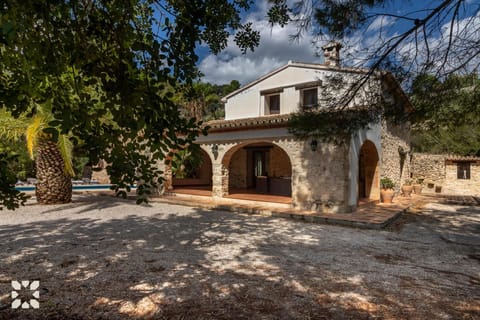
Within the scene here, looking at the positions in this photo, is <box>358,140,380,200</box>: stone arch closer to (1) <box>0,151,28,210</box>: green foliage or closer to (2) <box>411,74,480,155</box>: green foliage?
(2) <box>411,74,480,155</box>: green foliage

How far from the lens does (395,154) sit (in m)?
14.7

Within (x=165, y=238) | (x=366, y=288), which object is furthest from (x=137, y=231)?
(x=366, y=288)

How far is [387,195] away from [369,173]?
1.38m

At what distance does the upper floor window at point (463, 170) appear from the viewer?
60.5ft

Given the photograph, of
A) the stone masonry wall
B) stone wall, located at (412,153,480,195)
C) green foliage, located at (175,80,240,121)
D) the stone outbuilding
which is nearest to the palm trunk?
the stone outbuilding

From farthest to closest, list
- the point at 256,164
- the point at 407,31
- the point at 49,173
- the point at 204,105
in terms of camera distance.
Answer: the point at 204,105, the point at 256,164, the point at 49,173, the point at 407,31

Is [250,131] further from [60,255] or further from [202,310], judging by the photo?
[202,310]

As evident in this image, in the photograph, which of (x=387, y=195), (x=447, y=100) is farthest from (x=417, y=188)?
(x=447, y=100)

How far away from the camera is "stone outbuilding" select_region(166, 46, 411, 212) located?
913 centimetres

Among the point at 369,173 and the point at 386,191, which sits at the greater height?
the point at 369,173

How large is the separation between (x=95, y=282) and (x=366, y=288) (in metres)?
3.68

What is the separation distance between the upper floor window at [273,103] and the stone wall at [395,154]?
5269mm

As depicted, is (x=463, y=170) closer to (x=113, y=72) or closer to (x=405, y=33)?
(x=405, y=33)

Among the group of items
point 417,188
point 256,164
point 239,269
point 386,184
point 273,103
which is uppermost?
point 273,103
